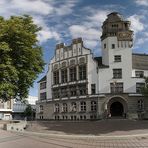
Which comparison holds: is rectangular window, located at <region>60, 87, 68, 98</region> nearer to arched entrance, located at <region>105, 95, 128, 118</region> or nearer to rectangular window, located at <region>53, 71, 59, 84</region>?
rectangular window, located at <region>53, 71, 59, 84</region>

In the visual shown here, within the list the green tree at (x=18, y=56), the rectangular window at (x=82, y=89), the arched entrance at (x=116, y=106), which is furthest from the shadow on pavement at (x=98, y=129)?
the rectangular window at (x=82, y=89)

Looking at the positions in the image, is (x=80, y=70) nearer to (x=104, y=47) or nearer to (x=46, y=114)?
(x=104, y=47)

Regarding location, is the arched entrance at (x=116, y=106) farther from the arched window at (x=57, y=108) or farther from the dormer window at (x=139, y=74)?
the arched window at (x=57, y=108)

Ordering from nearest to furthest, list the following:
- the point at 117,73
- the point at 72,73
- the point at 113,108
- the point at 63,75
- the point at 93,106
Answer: the point at 117,73 < the point at 93,106 < the point at 113,108 < the point at 72,73 < the point at 63,75

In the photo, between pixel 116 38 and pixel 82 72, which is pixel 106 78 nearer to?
pixel 82 72

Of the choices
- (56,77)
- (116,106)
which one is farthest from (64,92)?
(116,106)

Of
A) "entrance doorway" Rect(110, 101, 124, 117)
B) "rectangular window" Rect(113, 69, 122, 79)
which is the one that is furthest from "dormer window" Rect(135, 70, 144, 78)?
"entrance doorway" Rect(110, 101, 124, 117)

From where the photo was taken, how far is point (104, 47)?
223 ft

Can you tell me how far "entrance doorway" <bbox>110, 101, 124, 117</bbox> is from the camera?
216 ft

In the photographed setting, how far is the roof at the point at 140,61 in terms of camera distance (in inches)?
2679

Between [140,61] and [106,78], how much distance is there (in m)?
9.34

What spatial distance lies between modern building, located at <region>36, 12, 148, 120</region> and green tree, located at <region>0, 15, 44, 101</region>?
97.6ft

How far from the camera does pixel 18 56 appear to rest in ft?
111

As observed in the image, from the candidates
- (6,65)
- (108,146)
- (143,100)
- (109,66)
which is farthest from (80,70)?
(108,146)
